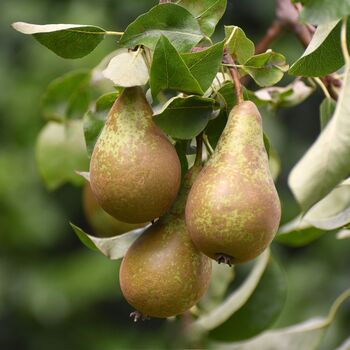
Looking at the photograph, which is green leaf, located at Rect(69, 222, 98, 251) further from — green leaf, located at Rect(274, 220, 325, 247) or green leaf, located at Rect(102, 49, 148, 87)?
green leaf, located at Rect(274, 220, 325, 247)

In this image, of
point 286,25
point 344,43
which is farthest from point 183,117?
point 286,25

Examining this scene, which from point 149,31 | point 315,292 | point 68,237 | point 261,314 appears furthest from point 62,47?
point 68,237

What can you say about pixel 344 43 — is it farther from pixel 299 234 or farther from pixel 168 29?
pixel 299 234

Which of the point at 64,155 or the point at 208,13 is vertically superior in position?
the point at 208,13

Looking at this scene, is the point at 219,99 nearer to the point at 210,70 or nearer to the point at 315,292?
the point at 210,70

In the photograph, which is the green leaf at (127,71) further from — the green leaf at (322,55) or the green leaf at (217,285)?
the green leaf at (217,285)

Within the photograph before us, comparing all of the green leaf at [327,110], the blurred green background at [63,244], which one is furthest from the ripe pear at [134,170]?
the blurred green background at [63,244]

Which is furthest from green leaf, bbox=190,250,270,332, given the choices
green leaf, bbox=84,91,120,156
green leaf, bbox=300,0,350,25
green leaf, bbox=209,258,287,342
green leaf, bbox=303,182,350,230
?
green leaf, bbox=300,0,350,25
